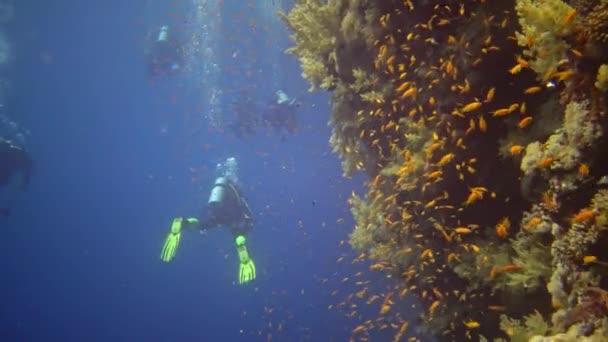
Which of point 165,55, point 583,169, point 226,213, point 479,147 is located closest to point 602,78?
point 583,169

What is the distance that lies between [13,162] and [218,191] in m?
11.6

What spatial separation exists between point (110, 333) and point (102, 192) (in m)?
44.7

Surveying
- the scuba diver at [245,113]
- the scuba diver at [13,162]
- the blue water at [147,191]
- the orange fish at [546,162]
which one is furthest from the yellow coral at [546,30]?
the scuba diver at [245,113]

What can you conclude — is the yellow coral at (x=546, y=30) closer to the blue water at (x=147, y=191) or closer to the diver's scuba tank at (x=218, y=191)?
the diver's scuba tank at (x=218, y=191)

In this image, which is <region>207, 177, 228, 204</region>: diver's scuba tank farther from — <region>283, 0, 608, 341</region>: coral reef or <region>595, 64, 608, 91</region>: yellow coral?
<region>595, 64, 608, 91</region>: yellow coral

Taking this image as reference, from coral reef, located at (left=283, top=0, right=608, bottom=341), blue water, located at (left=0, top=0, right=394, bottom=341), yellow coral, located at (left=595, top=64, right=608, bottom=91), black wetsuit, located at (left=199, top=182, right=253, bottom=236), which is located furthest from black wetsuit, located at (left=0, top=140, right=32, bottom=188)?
yellow coral, located at (left=595, top=64, right=608, bottom=91)

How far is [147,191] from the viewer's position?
349 feet

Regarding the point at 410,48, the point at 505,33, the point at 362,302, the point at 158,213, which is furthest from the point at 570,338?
the point at 158,213

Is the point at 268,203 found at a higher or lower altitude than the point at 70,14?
higher

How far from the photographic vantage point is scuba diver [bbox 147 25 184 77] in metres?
22.2

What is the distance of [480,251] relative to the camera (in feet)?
15.6

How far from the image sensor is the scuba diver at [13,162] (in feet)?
57.0

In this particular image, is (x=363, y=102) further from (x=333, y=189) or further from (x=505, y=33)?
(x=333, y=189)

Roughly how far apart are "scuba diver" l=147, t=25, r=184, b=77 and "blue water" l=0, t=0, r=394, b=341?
4909mm
